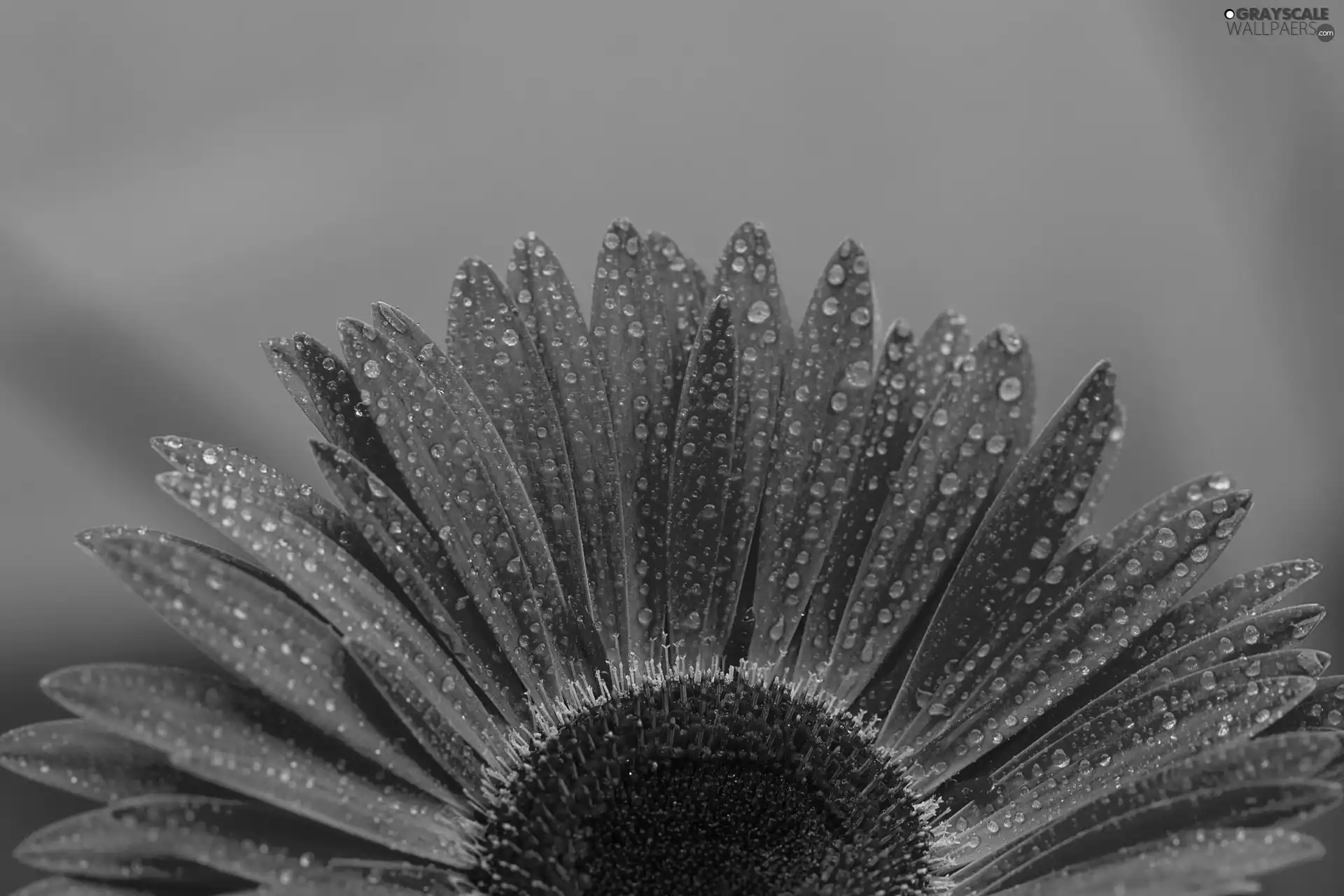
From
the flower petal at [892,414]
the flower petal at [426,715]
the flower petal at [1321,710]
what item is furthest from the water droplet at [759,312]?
the flower petal at [1321,710]

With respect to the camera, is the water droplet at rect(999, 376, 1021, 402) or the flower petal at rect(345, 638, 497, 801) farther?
the water droplet at rect(999, 376, 1021, 402)

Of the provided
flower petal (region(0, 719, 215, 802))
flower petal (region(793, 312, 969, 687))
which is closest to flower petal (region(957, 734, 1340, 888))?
flower petal (region(793, 312, 969, 687))

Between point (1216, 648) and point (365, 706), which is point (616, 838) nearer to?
point (365, 706)

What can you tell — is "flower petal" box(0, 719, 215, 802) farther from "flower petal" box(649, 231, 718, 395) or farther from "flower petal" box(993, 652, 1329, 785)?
"flower petal" box(993, 652, 1329, 785)

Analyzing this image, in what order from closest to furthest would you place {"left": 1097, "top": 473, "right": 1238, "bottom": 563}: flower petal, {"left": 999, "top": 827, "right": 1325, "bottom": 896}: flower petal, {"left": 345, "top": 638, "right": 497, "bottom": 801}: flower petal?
{"left": 999, "top": 827, "right": 1325, "bottom": 896}: flower petal
{"left": 345, "top": 638, "right": 497, "bottom": 801}: flower petal
{"left": 1097, "top": 473, "right": 1238, "bottom": 563}: flower petal

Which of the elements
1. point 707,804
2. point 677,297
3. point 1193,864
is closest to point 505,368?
point 677,297

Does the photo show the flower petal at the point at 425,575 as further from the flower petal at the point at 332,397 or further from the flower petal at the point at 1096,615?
the flower petal at the point at 1096,615
